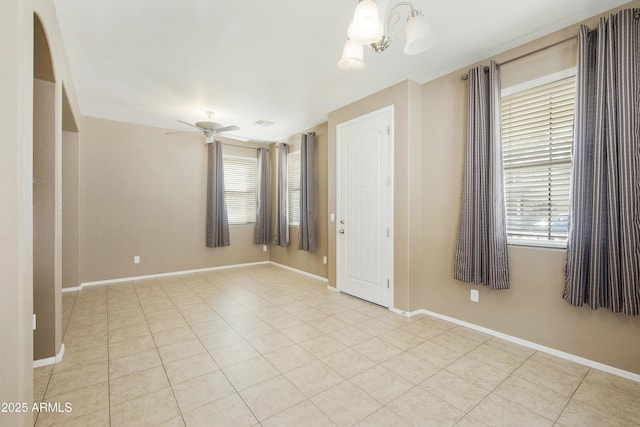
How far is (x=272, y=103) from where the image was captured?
4.00m

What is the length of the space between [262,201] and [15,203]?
490 centimetres

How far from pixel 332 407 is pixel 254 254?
15.3 ft

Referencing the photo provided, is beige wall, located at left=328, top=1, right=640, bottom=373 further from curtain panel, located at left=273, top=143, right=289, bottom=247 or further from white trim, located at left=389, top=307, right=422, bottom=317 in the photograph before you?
curtain panel, located at left=273, top=143, right=289, bottom=247

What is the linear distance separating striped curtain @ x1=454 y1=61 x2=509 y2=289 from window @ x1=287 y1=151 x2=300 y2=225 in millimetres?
3247

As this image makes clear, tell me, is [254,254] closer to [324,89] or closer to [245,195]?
[245,195]

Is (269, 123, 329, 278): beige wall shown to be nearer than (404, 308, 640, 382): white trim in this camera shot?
No

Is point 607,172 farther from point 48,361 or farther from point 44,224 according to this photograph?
point 48,361

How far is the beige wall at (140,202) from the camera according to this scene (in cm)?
452

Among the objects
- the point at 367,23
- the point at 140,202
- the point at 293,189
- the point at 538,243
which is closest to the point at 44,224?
the point at 367,23

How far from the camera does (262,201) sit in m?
6.05

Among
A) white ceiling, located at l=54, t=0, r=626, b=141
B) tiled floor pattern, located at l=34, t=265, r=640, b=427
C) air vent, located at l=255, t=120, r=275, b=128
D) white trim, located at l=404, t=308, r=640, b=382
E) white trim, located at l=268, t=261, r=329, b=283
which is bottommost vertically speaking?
tiled floor pattern, located at l=34, t=265, r=640, b=427

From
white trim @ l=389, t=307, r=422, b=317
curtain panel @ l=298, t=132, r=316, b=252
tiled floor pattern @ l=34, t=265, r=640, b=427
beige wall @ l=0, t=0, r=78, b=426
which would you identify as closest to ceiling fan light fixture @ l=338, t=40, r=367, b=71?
beige wall @ l=0, t=0, r=78, b=426

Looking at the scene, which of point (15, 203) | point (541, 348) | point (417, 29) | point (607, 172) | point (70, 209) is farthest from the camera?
point (70, 209)

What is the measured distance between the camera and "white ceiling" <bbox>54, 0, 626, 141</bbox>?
6.97 feet
